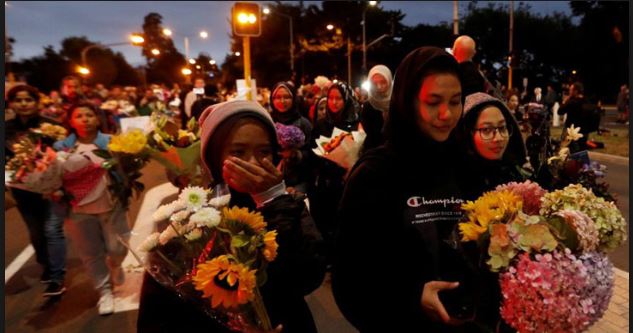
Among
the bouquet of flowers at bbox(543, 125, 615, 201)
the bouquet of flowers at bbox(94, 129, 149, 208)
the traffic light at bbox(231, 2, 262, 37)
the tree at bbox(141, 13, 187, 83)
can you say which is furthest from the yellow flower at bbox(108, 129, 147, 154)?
the tree at bbox(141, 13, 187, 83)

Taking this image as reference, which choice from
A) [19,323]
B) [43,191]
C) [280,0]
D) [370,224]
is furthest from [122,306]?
[280,0]

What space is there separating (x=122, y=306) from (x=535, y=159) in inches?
162

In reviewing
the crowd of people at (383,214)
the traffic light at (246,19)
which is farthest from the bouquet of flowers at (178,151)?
the traffic light at (246,19)

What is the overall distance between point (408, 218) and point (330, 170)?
11.5 feet

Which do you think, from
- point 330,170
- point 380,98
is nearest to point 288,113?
point 330,170

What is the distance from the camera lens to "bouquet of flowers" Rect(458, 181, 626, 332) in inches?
Result: 60.5

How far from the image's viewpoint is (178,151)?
3.62 m

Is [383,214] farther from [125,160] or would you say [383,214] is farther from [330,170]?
[330,170]

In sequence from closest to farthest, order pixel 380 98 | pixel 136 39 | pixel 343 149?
1. pixel 343 149
2. pixel 380 98
3. pixel 136 39

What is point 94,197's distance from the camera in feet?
15.1

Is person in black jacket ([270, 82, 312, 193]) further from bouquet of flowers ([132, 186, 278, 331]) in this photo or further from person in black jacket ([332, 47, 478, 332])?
bouquet of flowers ([132, 186, 278, 331])

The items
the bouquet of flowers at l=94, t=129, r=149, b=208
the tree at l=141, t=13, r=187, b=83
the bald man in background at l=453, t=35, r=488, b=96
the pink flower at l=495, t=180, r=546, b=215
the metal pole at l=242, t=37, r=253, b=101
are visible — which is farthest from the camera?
the tree at l=141, t=13, r=187, b=83

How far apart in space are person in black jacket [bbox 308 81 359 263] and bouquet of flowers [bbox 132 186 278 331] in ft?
11.8

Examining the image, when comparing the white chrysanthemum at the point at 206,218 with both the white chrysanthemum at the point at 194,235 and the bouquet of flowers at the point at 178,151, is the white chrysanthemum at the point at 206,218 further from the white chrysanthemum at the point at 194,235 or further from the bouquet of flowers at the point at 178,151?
the bouquet of flowers at the point at 178,151
